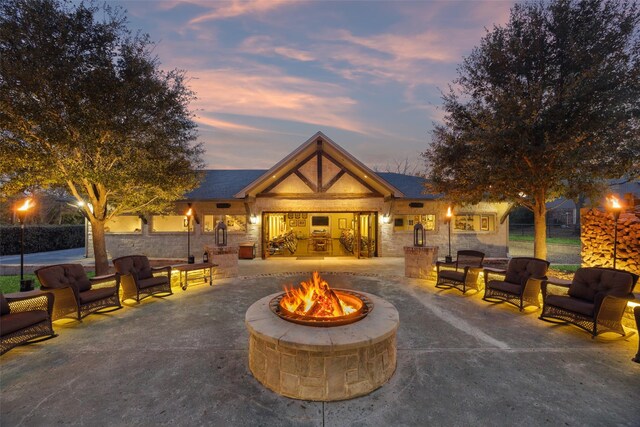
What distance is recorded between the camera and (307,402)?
10.6 ft

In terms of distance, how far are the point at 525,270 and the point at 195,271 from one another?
9.43m

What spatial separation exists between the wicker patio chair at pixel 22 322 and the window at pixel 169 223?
9.63m

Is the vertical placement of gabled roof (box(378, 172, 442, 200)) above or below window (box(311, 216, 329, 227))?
above

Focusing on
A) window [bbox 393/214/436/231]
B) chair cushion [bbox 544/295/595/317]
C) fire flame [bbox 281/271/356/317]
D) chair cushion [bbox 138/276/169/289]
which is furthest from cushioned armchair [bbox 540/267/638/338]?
window [bbox 393/214/436/231]

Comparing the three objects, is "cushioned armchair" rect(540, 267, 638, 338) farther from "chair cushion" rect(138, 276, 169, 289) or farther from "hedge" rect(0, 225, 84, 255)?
"hedge" rect(0, 225, 84, 255)

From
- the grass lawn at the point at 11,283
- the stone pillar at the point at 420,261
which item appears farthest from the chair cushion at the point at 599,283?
the grass lawn at the point at 11,283

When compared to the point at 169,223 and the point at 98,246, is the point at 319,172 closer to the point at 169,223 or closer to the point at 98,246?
the point at 169,223

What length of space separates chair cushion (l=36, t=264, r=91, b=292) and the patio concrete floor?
30.1 inches

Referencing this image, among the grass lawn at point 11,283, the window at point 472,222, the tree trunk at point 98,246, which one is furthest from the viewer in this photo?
the window at point 472,222

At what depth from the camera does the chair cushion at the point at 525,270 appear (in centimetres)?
640

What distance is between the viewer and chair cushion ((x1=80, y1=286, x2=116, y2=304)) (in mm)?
5802

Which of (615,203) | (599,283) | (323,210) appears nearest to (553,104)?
(615,203)

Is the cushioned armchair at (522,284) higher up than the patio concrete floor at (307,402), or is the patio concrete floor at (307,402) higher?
the cushioned armchair at (522,284)

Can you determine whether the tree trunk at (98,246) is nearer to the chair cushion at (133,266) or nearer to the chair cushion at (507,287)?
the chair cushion at (133,266)
